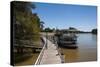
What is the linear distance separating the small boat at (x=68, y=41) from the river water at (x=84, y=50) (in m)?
0.05

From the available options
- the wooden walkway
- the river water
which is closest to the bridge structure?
the wooden walkway

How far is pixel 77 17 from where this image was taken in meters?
2.72

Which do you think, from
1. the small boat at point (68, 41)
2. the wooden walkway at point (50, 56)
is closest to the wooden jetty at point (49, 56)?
the wooden walkway at point (50, 56)

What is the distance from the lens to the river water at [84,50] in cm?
265

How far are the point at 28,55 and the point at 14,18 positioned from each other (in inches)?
19.2

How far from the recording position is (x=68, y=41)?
8.76ft

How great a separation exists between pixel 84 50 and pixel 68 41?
279 mm

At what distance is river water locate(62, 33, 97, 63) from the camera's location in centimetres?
265

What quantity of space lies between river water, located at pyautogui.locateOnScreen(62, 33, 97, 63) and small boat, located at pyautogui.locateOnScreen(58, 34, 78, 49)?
5cm
